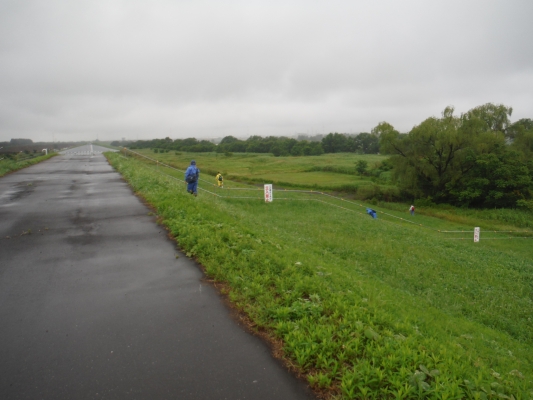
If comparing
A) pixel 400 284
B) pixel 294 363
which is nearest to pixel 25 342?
pixel 294 363

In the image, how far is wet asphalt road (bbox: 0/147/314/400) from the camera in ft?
10.7

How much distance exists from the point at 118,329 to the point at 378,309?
3.52 meters

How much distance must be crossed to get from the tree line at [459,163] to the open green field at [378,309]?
90.7 feet

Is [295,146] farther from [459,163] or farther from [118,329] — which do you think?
[118,329]

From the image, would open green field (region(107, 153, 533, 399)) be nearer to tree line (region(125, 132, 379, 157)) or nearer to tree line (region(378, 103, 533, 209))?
tree line (region(378, 103, 533, 209))

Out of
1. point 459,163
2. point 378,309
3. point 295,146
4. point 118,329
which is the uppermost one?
point 295,146

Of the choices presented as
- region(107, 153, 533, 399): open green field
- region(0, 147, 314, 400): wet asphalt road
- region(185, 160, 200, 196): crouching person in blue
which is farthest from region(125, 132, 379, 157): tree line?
region(0, 147, 314, 400): wet asphalt road

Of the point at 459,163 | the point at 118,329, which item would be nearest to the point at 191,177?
the point at 118,329

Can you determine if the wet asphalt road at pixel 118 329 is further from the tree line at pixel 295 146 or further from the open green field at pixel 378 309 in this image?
the tree line at pixel 295 146

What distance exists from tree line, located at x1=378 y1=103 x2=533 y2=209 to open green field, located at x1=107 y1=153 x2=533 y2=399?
2764cm

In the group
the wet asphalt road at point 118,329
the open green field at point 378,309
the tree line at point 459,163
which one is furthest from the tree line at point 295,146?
the wet asphalt road at point 118,329

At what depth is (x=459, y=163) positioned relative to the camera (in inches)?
1594

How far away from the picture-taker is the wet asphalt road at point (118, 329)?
3258 mm

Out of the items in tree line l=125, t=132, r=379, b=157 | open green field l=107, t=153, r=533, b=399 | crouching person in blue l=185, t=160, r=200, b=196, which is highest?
tree line l=125, t=132, r=379, b=157
